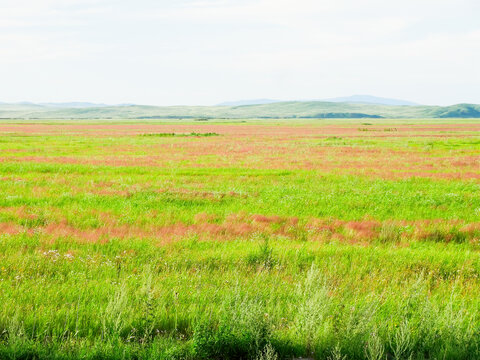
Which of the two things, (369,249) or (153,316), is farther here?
(369,249)

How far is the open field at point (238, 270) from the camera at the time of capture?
5.13 metres

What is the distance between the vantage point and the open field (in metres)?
5.13

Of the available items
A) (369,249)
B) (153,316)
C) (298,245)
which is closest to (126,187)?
(298,245)

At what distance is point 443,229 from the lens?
12.0 m

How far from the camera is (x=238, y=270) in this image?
8.24m

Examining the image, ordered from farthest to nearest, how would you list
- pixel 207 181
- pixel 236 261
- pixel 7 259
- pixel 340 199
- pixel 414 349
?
1. pixel 207 181
2. pixel 340 199
3. pixel 236 261
4. pixel 7 259
5. pixel 414 349

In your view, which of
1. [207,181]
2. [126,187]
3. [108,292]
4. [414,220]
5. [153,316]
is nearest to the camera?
[153,316]

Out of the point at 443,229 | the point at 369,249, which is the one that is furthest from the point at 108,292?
the point at 443,229

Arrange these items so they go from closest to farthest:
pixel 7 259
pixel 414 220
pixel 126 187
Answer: pixel 7 259, pixel 414 220, pixel 126 187

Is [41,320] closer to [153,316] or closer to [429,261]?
[153,316]

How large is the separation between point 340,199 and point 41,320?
12817 mm

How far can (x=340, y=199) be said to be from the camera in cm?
1625

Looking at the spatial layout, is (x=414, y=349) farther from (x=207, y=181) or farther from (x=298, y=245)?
(x=207, y=181)

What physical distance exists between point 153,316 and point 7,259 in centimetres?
417
